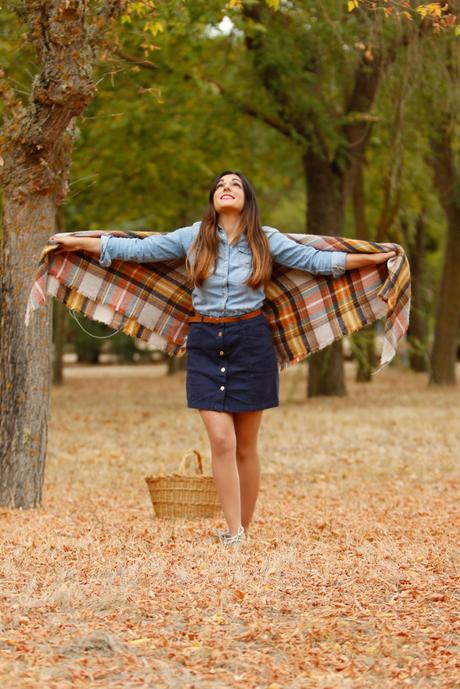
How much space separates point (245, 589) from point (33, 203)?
138 inches

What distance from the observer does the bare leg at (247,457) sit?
6.51m

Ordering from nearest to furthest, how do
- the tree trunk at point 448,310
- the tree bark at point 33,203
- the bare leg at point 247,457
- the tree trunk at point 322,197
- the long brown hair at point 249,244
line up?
the long brown hair at point 249,244
the bare leg at point 247,457
the tree bark at point 33,203
the tree trunk at point 322,197
the tree trunk at point 448,310

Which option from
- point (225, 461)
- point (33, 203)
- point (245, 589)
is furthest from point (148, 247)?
point (245, 589)

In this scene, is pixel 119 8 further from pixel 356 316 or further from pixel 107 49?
pixel 356 316

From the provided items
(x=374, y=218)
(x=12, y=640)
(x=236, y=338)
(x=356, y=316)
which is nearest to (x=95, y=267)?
(x=236, y=338)

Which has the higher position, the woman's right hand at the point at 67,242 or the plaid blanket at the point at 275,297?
the woman's right hand at the point at 67,242

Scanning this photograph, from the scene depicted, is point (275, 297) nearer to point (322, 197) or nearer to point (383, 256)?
point (383, 256)

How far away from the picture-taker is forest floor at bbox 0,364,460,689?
4266 mm

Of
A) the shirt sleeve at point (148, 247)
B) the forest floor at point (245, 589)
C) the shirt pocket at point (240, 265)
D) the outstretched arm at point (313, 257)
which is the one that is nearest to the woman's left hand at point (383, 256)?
the outstretched arm at point (313, 257)

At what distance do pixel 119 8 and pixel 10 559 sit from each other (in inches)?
155

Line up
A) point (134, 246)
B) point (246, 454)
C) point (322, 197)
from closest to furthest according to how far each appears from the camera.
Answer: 1. point (134, 246)
2. point (246, 454)
3. point (322, 197)

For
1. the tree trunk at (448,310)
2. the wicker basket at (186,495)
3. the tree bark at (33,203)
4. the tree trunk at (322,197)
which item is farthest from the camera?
the tree trunk at (448,310)

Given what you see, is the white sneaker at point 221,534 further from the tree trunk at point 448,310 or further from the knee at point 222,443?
the tree trunk at point 448,310

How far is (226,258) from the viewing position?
6.34 meters
